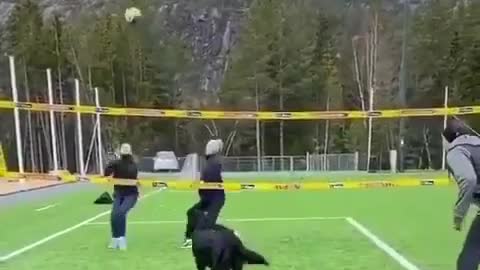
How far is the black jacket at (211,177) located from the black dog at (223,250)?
4.64 metres

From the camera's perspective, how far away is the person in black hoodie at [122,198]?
13.7 meters

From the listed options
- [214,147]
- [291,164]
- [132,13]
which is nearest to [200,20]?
[291,164]

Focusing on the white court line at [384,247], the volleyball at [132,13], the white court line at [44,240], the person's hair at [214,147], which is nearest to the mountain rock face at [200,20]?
the volleyball at [132,13]

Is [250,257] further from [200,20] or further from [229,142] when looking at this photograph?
[200,20]

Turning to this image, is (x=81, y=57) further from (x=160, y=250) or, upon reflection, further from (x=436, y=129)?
(x=160, y=250)

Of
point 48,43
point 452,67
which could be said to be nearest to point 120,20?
point 48,43

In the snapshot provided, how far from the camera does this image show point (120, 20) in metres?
76.1

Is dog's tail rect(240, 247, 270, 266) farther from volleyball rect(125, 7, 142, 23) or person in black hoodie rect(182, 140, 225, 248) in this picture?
volleyball rect(125, 7, 142, 23)

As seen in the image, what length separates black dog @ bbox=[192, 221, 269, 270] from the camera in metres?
7.66

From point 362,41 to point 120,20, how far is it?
2144 centimetres

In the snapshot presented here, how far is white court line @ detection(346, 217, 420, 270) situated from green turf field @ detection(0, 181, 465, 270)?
0.05 ft

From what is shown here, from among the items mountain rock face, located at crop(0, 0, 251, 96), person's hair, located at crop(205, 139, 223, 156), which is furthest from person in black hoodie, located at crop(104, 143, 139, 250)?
mountain rock face, located at crop(0, 0, 251, 96)

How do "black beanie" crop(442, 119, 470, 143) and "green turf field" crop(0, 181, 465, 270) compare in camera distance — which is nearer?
"black beanie" crop(442, 119, 470, 143)

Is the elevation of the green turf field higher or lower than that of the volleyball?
lower
